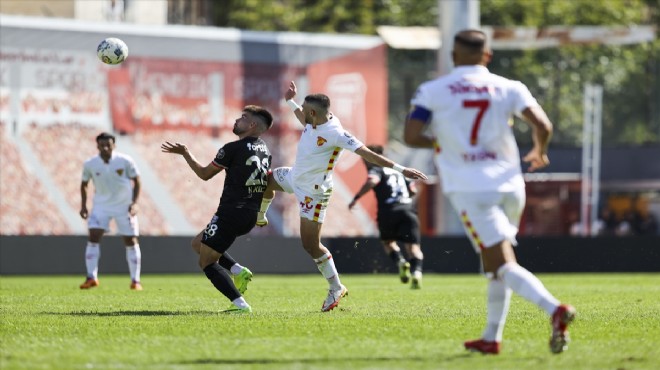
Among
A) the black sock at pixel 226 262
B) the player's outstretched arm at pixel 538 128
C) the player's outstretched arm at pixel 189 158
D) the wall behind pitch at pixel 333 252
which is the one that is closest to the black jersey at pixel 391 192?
the black sock at pixel 226 262

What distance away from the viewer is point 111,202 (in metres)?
20.0

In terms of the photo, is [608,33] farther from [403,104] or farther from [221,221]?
[221,221]

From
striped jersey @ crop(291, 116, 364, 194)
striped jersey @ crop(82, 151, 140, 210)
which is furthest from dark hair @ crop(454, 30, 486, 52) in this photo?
striped jersey @ crop(82, 151, 140, 210)

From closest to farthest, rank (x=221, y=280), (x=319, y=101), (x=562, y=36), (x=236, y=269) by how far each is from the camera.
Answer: (x=221, y=280)
(x=319, y=101)
(x=236, y=269)
(x=562, y=36)

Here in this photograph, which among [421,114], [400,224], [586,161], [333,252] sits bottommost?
[333,252]

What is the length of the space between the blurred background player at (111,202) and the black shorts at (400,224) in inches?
154

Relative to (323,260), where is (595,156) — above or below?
below

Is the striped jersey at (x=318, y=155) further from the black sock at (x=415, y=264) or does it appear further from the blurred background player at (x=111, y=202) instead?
the black sock at (x=415, y=264)

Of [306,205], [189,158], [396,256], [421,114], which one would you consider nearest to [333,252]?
[396,256]

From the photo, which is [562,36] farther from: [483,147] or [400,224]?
[483,147]

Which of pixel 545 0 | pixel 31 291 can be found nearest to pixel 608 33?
pixel 545 0

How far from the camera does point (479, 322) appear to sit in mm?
12406

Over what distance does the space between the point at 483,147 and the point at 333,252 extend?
19244 mm

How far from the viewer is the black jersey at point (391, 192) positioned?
21016 mm
